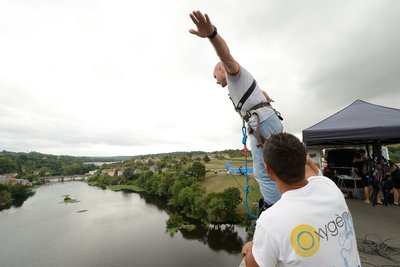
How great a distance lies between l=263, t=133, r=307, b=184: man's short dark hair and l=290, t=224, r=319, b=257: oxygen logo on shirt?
0.76 feet

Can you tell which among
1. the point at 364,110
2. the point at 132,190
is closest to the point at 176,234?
the point at 364,110

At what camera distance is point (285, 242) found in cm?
90

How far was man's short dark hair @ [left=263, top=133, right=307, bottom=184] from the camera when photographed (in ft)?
3.50

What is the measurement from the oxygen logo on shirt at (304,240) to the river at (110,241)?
21.9m

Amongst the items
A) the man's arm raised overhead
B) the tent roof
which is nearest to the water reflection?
the tent roof

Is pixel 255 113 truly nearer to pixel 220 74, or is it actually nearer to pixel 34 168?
pixel 220 74

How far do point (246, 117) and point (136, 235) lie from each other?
31229 mm

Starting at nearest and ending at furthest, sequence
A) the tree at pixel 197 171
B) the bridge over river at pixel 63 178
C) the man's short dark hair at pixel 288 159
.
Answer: the man's short dark hair at pixel 288 159 < the tree at pixel 197 171 < the bridge over river at pixel 63 178

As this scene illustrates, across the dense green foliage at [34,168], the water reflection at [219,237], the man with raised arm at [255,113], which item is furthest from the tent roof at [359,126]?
the dense green foliage at [34,168]

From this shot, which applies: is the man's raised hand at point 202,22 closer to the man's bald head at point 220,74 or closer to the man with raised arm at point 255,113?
the man with raised arm at point 255,113

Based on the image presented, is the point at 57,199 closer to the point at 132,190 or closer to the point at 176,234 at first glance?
the point at 132,190

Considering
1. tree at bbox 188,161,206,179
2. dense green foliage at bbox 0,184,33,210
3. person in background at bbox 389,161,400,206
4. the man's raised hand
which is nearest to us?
the man's raised hand

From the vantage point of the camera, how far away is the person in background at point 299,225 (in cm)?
90

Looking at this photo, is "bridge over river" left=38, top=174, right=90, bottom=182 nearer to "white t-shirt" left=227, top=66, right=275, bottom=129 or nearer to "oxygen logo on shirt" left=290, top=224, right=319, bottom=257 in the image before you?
"white t-shirt" left=227, top=66, right=275, bottom=129
